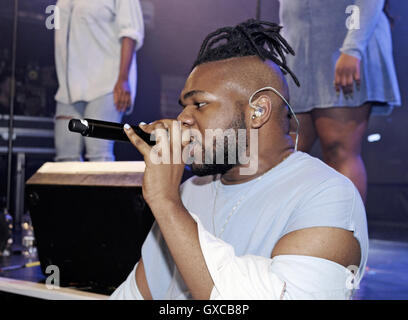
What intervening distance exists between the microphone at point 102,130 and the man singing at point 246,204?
0.10 feet

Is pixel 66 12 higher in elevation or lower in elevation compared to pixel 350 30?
higher

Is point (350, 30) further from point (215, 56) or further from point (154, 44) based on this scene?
point (154, 44)

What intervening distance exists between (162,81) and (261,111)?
3242 mm

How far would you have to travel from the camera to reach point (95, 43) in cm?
273

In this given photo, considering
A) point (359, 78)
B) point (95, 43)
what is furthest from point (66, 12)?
point (359, 78)

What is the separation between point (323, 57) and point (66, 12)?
1562mm

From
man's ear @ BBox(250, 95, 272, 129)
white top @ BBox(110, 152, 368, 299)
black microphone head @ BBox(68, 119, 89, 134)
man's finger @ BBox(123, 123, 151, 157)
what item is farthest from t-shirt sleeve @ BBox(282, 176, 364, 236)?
black microphone head @ BBox(68, 119, 89, 134)

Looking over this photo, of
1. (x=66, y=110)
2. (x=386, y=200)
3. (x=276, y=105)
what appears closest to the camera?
(x=276, y=105)

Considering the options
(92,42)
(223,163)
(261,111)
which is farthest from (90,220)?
(92,42)

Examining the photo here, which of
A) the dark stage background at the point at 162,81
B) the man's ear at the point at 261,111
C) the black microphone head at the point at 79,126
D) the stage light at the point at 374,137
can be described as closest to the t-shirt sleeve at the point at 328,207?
the man's ear at the point at 261,111

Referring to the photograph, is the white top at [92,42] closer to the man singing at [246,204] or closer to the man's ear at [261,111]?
the man singing at [246,204]

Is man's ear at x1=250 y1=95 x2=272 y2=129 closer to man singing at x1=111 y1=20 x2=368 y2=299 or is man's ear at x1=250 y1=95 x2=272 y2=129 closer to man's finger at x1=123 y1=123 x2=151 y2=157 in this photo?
man singing at x1=111 y1=20 x2=368 y2=299

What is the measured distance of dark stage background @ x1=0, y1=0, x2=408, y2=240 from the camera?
4.11 m

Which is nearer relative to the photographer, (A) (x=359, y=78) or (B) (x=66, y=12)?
(A) (x=359, y=78)
